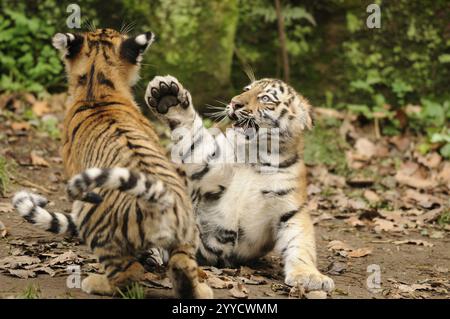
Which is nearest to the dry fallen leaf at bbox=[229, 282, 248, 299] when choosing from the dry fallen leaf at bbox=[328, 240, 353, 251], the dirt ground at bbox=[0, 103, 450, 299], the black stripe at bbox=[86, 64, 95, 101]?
the dirt ground at bbox=[0, 103, 450, 299]

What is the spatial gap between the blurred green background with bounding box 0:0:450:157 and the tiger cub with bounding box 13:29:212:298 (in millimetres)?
3915

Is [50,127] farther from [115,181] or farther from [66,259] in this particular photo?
[115,181]

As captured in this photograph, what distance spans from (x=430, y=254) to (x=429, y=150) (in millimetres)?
2930

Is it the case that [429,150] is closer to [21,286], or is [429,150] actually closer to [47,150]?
[47,150]

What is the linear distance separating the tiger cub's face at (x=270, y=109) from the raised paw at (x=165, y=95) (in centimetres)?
33

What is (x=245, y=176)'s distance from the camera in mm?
5336

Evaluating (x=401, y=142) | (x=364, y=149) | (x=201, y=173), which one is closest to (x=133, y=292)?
(x=201, y=173)

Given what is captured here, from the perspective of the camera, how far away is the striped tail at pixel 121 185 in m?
3.68

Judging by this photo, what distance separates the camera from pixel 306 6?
9.81 meters

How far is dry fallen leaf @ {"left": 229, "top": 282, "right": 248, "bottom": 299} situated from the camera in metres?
4.31

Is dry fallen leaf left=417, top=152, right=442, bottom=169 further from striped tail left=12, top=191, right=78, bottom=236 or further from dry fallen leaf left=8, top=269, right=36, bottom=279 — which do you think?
dry fallen leaf left=8, top=269, right=36, bottom=279

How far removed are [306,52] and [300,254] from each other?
17.2ft

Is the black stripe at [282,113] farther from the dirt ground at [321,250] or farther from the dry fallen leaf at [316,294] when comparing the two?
the dry fallen leaf at [316,294]
